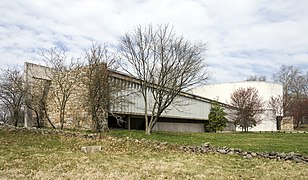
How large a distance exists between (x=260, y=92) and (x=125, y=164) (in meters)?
41.3

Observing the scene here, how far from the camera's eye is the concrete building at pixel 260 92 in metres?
44.7

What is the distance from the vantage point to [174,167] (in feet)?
25.6

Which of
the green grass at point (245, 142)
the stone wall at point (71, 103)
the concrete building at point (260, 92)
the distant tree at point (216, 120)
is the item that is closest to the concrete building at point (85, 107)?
the stone wall at point (71, 103)

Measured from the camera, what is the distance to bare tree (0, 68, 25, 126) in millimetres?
19312

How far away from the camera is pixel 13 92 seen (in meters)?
19.7

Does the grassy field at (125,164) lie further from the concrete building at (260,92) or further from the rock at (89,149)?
the concrete building at (260,92)

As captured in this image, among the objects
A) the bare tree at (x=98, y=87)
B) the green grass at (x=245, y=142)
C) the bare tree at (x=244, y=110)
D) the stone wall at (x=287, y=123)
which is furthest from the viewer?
the stone wall at (x=287, y=123)

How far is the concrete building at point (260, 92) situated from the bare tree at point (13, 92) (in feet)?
92.5

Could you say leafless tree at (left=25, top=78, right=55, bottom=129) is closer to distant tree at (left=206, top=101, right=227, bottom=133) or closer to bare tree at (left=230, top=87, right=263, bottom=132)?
distant tree at (left=206, top=101, right=227, bottom=133)

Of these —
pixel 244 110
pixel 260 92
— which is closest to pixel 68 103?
pixel 244 110

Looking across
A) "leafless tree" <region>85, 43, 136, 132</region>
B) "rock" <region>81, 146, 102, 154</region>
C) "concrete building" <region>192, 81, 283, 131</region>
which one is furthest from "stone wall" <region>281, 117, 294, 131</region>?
"rock" <region>81, 146, 102, 154</region>

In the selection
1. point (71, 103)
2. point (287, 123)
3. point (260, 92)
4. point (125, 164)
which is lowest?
point (287, 123)

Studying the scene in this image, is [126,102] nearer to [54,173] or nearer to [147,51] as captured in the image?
[147,51]

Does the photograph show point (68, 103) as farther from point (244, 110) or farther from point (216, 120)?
point (244, 110)
